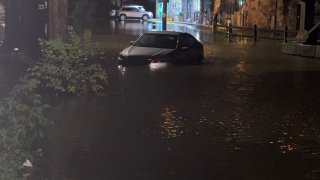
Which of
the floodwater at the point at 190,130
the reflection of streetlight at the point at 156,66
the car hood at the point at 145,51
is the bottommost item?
the floodwater at the point at 190,130

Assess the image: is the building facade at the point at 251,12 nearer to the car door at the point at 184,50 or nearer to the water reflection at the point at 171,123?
the car door at the point at 184,50

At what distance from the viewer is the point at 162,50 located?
18859 mm

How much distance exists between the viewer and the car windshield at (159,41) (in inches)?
761

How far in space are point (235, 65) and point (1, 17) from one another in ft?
139

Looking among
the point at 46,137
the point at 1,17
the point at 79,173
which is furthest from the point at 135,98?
the point at 1,17

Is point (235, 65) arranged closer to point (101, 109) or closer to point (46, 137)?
point (101, 109)

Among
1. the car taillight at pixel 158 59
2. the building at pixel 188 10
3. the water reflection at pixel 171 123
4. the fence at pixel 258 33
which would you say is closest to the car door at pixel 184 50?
the car taillight at pixel 158 59

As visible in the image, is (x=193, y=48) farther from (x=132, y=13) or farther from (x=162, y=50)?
(x=132, y=13)

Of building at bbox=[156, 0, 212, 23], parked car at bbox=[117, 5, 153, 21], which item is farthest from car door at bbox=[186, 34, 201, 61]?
parked car at bbox=[117, 5, 153, 21]

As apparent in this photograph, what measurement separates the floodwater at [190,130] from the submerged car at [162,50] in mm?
2065

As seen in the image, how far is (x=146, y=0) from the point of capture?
84.4m

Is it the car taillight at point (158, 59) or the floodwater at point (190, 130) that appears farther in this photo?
the car taillight at point (158, 59)

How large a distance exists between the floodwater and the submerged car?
2065mm

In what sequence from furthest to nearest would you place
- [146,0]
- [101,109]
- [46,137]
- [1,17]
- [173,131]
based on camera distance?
[146,0] → [1,17] → [101,109] → [173,131] → [46,137]
